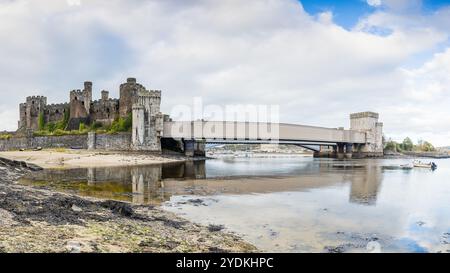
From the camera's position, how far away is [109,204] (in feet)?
45.3

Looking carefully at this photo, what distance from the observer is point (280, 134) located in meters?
74.9

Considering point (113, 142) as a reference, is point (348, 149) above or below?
below

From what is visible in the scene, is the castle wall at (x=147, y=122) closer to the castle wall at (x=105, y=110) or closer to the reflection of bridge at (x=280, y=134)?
the reflection of bridge at (x=280, y=134)

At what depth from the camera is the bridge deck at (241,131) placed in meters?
65.2

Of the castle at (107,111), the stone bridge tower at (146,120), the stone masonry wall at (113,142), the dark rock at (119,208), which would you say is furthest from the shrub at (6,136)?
the dark rock at (119,208)

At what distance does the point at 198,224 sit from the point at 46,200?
612cm

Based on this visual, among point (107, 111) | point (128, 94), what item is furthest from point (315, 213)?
point (107, 111)

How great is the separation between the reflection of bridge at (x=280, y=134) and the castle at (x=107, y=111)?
3.59 metres

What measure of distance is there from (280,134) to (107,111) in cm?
3743

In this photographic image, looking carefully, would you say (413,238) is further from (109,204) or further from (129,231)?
(109,204)

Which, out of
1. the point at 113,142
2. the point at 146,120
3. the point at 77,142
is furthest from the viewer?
the point at 146,120

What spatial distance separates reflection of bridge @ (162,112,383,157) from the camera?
66188mm

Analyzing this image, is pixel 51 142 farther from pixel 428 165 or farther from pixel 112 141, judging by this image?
pixel 428 165
